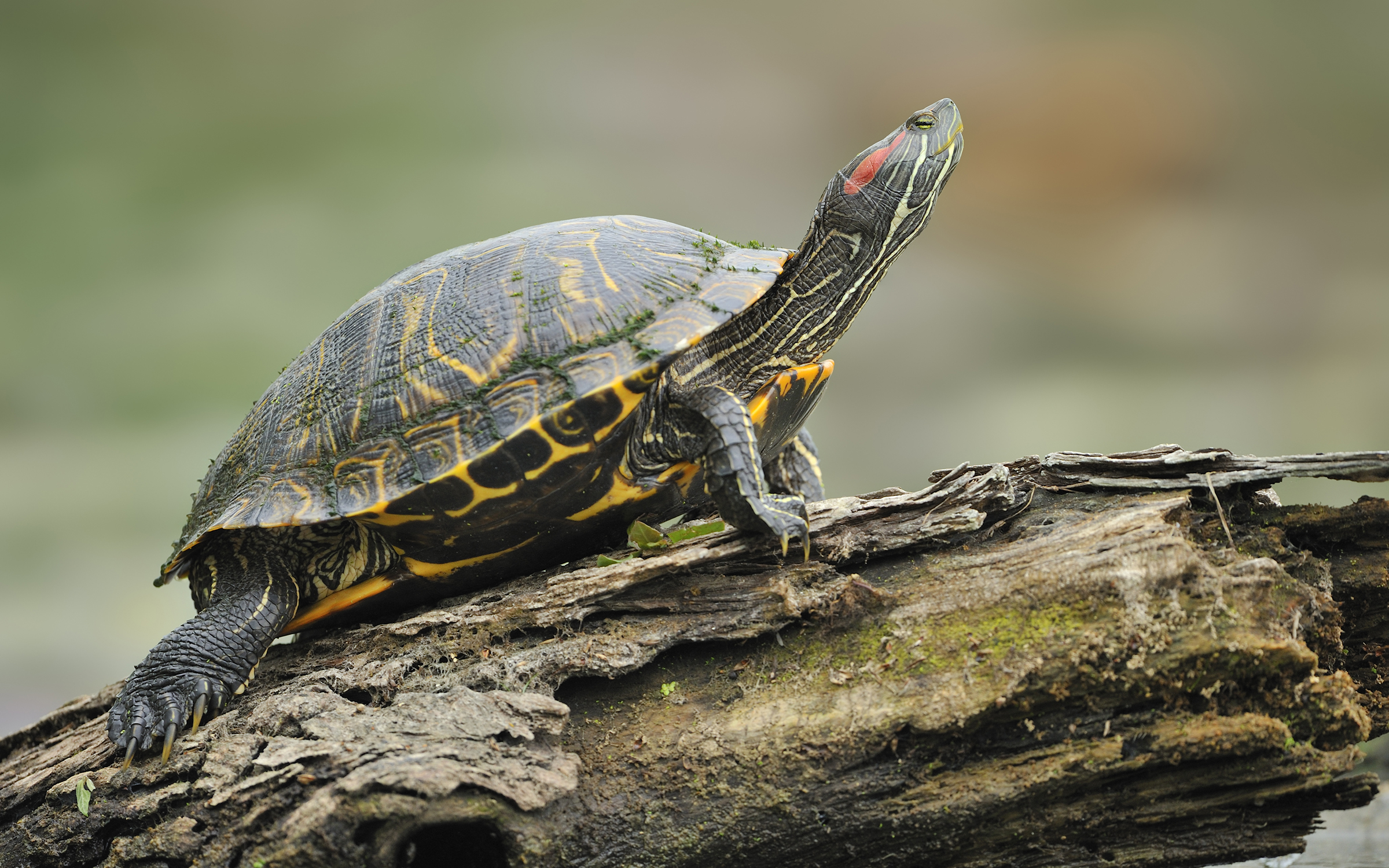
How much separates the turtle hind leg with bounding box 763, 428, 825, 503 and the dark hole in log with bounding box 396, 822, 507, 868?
347cm

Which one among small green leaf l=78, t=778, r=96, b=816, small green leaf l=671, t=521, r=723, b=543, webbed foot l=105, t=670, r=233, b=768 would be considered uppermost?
small green leaf l=671, t=521, r=723, b=543

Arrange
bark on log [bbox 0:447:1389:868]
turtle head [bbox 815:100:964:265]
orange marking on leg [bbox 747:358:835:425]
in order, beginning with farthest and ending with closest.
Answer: turtle head [bbox 815:100:964:265] → orange marking on leg [bbox 747:358:835:425] → bark on log [bbox 0:447:1389:868]

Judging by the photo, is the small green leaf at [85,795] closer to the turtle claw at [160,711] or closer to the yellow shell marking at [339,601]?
the turtle claw at [160,711]

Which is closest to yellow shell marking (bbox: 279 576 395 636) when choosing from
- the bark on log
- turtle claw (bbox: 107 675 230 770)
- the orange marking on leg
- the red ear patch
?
turtle claw (bbox: 107 675 230 770)

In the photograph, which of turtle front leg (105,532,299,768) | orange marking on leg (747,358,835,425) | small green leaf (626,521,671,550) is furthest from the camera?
orange marking on leg (747,358,835,425)

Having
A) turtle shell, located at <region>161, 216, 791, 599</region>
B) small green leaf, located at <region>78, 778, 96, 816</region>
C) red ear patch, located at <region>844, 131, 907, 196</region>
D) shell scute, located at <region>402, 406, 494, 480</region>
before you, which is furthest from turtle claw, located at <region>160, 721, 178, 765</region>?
red ear patch, located at <region>844, 131, 907, 196</region>

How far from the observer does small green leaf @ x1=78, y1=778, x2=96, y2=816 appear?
11.9ft

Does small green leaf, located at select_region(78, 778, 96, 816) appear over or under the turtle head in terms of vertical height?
under

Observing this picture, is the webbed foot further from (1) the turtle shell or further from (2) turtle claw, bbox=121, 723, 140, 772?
(1) the turtle shell

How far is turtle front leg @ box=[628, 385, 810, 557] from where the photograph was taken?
374cm

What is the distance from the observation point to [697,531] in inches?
171

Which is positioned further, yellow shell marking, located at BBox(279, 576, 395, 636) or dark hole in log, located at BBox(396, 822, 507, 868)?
yellow shell marking, located at BBox(279, 576, 395, 636)

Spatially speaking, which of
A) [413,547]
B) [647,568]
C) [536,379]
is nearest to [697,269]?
[536,379]

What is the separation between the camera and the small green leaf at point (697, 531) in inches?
170
